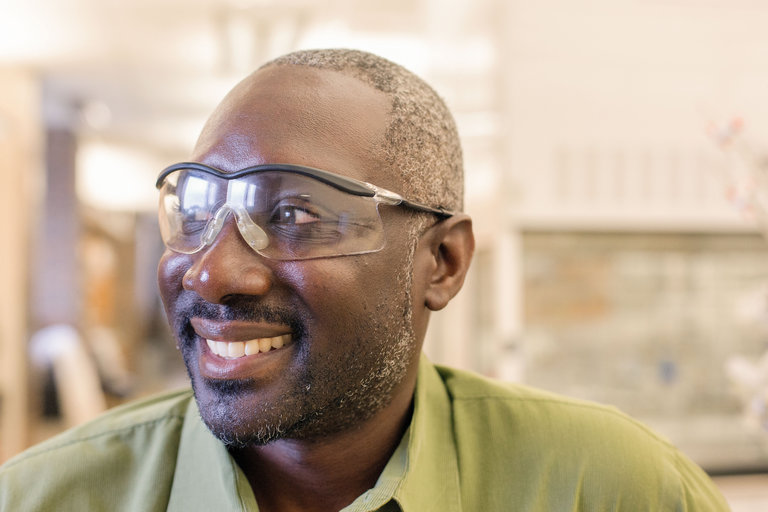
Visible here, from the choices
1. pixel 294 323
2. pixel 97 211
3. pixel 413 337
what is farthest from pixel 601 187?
pixel 97 211

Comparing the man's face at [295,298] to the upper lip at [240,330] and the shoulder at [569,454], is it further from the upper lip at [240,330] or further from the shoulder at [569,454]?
the shoulder at [569,454]

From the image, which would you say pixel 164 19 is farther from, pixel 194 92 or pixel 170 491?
pixel 170 491

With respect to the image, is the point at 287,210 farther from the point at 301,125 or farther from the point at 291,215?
the point at 301,125

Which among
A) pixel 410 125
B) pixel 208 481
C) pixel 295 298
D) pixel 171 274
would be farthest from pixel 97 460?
pixel 410 125

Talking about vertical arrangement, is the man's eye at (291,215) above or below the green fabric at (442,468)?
above

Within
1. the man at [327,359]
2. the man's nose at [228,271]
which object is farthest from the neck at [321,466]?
the man's nose at [228,271]

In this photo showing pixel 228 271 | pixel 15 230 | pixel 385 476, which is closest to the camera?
pixel 228 271

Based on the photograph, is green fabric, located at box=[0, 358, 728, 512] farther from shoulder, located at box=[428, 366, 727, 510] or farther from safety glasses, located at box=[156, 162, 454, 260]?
safety glasses, located at box=[156, 162, 454, 260]

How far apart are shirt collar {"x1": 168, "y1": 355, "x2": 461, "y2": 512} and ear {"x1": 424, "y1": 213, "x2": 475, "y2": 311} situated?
0.54 ft

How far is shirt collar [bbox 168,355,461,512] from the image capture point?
988mm

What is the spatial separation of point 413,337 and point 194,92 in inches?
197

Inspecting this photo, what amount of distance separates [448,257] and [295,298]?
0.31 meters

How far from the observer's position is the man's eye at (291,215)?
936 millimetres

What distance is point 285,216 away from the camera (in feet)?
3.08
